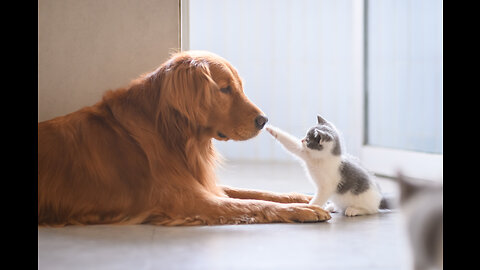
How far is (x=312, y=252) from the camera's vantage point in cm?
133

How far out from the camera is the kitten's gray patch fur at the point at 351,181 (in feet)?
6.18

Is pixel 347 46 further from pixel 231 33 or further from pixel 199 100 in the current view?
pixel 199 100

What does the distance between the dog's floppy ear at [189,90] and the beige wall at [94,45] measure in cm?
53

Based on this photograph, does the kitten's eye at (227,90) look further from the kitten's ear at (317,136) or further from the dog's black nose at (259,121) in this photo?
the kitten's ear at (317,136)

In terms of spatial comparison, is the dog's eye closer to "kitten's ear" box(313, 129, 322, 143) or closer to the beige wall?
"kitten's ear" box(313, 129, 322, 143)

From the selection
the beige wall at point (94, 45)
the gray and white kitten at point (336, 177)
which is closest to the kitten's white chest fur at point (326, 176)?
the gray and white kitten at point (336, 177)

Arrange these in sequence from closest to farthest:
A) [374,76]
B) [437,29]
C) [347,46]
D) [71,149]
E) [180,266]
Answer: [180,266], [71,149], [437,29], [374,76], [347,46]

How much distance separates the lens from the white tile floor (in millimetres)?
1226

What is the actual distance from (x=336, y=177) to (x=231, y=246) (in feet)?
2.04

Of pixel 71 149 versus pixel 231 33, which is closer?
pixel 71 149

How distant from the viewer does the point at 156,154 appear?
71.5 inches
